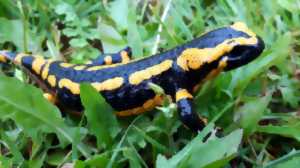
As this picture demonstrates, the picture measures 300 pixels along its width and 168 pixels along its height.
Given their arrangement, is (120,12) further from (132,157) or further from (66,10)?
(132,157)

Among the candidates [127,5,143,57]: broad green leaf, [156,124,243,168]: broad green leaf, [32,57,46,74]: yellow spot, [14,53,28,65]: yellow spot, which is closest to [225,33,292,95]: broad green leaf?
[156,124,243,168]: broad green leaf

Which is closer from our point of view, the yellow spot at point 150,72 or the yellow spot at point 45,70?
the yellow spot at point 150,72

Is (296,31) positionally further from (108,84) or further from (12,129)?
(12,129)

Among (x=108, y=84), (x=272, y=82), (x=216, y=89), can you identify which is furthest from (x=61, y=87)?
(x=272, y=82)

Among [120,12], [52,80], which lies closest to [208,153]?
[52,80]

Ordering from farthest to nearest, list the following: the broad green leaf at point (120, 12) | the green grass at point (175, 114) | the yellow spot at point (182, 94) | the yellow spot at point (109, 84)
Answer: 1. the broad green leaf at point (120, 12)
2. the yellow spot at point (109, 84)
3. the yellow spot at point (182, 94)
4. the green grass at point (175, 114)

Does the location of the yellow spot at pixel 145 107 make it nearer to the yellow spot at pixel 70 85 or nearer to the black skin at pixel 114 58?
the yellow spot at pixel 70 85

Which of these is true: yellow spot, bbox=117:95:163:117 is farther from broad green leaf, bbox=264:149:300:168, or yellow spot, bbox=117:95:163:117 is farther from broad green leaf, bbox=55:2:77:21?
broad green leaf, bbox=55:2:77:21

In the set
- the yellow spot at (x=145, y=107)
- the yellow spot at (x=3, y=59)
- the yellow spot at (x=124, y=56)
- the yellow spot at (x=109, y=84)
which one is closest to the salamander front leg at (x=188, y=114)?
the yellow spot at (x=145, y=107)
